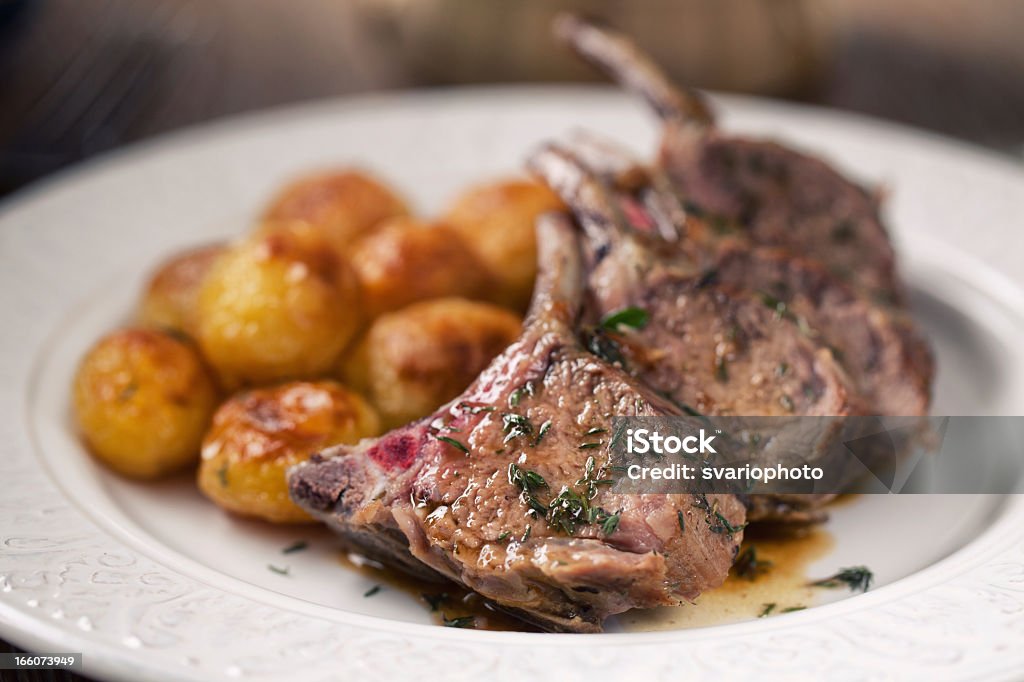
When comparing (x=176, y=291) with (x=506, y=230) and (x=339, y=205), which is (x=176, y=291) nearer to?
(x=339, y=205)

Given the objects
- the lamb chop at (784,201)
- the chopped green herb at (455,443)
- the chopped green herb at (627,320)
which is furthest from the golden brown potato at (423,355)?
the lamb chop at (784,201)

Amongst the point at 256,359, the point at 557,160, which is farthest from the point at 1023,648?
the point at 256,359

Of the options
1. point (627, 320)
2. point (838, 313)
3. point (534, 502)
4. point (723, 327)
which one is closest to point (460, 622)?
point (534, 502)

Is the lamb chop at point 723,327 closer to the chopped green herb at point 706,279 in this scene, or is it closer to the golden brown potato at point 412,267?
the chopped green herb at point 706,279

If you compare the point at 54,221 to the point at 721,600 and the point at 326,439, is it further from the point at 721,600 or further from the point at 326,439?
the point at 721,600

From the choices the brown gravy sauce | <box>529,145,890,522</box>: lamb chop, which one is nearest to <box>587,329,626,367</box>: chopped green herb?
<box>529,145,890,522</box>: lamb chop

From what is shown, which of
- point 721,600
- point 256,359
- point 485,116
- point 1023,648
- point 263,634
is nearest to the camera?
point 1023,648

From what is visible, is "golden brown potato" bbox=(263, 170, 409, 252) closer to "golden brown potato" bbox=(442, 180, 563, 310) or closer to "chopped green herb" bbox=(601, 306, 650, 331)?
"golden brown potato" bbox=(442, 180, 563, 310)
